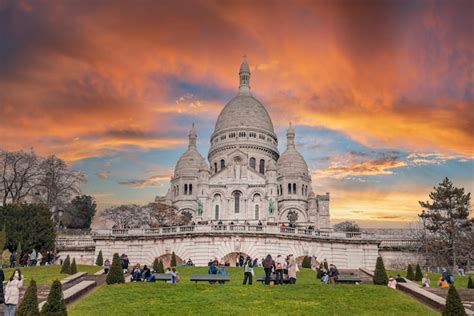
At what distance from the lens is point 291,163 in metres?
101

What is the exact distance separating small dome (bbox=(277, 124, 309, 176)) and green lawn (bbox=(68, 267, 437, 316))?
238 feet

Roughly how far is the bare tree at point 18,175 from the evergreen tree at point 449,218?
45624 mm

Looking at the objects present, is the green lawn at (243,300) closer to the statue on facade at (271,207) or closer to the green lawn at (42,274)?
the green lawn at (42,274)

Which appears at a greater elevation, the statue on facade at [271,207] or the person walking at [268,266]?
the statue on facade at [271,207]

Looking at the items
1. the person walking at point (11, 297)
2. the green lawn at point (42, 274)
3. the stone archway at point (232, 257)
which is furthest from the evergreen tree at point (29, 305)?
the stone archway at point (232, 257)

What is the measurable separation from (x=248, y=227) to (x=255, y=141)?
56450 mm

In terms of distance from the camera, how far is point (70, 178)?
7144 cm

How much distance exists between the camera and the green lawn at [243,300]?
70.3 feet

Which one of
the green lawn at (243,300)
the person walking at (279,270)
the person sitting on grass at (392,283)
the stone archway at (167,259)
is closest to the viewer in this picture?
the green lawn at (243,300)

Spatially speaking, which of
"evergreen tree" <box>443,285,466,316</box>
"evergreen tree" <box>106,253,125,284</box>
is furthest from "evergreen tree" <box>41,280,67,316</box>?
"evergreen tree" <box>443,285,466,316</box>

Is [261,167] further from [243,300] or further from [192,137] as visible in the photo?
[243,300]

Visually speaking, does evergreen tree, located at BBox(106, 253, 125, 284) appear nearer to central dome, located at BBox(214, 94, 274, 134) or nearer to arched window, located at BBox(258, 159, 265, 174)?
arched window, located at BBox(258, 159, 265, 174)

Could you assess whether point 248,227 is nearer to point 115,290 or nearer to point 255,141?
point 115,290

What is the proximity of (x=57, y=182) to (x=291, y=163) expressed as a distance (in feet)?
148
